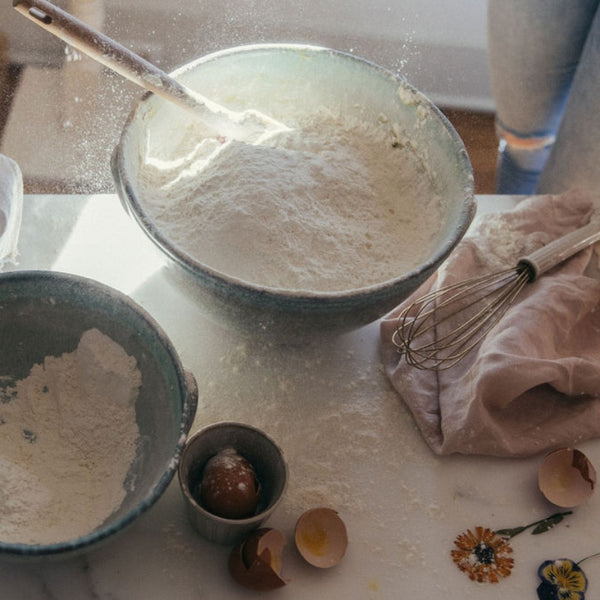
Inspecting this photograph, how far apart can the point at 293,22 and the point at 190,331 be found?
0.52 metres

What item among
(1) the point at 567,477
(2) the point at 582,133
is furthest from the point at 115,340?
(2) the point at 582,133

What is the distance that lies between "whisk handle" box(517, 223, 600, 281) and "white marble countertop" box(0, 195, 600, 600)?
192 mm

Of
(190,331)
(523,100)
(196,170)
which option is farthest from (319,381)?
(523,100)

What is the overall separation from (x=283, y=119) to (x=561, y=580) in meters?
0.57

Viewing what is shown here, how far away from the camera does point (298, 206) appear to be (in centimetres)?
79

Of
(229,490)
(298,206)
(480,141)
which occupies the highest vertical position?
(298,206)

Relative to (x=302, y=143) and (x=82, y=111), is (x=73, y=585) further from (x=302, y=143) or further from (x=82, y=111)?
Result: (x=82, y=111)

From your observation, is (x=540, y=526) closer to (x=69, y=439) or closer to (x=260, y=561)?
(x=260, y=561)

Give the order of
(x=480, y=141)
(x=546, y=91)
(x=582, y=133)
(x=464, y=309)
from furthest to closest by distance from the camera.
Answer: (x=480, y=141) < (x=546, y=91) < (x=582, y=133) < (x=464, y=309)

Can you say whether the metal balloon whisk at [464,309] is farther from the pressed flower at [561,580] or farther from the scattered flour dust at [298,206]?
the pressed flower at [561,580]

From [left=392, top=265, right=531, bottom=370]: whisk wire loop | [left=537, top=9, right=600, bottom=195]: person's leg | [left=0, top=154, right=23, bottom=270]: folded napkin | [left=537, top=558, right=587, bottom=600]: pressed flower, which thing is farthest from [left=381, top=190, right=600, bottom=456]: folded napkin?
[left=0, top=154, right=23, bottom=270]: folded napkin

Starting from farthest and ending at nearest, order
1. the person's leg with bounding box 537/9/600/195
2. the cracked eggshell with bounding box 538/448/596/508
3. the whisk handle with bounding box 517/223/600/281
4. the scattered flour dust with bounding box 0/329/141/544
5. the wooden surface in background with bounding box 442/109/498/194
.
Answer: the wooden surface in background with bounding box 442/109/498/194 → the person's leg with bounding box 537/9/600/195 → the whisk handle with bounding box 517/223/600/281 → the cracked eggshell with bounding box 538/448/596/508 → the scattered flour dust with bounding box 0/329/141/544

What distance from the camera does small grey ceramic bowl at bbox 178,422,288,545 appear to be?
0.67 m

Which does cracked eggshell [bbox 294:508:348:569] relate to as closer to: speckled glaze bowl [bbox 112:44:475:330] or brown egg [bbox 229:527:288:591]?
brown egg [bbox 229:527:288:591]
